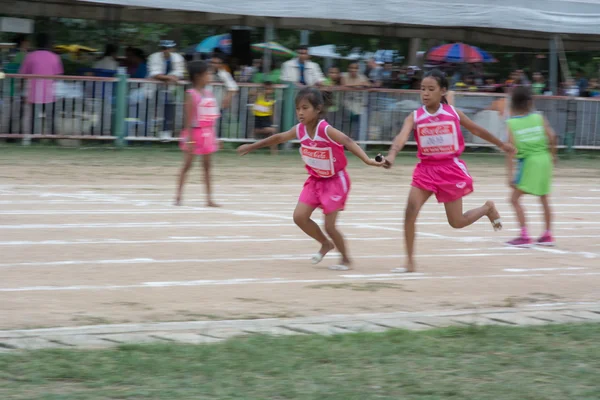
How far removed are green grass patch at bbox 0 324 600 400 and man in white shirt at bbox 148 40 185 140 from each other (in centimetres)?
1309

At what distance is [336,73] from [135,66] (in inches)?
160

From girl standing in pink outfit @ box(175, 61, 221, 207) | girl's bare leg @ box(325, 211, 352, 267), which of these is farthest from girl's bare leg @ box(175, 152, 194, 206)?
girl's bare leg @ box(325, 211, 352, 267)

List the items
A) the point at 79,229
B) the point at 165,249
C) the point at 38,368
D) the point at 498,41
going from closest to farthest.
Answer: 1. the point at 38,368
2. the point at 165,249
3. the point at 79,229
4. the point at 498,41

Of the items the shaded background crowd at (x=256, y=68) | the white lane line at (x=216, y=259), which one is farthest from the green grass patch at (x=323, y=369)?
the shaded background crowd at (x=256, y=68)

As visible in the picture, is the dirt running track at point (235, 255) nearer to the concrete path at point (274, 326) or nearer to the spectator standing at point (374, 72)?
the concrete path at point (274, 326)

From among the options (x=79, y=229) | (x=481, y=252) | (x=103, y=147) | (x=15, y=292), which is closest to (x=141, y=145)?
(x=103, y=147)

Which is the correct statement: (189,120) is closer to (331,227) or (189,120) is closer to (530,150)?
(530,150)

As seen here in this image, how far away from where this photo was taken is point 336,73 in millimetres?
20094

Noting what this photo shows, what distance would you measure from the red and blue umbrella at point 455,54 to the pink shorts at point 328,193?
51.4 ft

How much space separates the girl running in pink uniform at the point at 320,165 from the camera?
26.6 feet

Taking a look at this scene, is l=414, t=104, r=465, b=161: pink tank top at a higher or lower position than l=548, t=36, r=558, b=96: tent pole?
lower

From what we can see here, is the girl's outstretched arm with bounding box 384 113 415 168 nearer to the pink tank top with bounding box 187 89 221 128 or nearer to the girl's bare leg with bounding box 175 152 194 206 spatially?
the pink tank top with bounding box 187 89 221 128

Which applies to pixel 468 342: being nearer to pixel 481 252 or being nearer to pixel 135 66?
pixel 481 252

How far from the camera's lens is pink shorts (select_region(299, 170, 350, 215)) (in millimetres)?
8242
